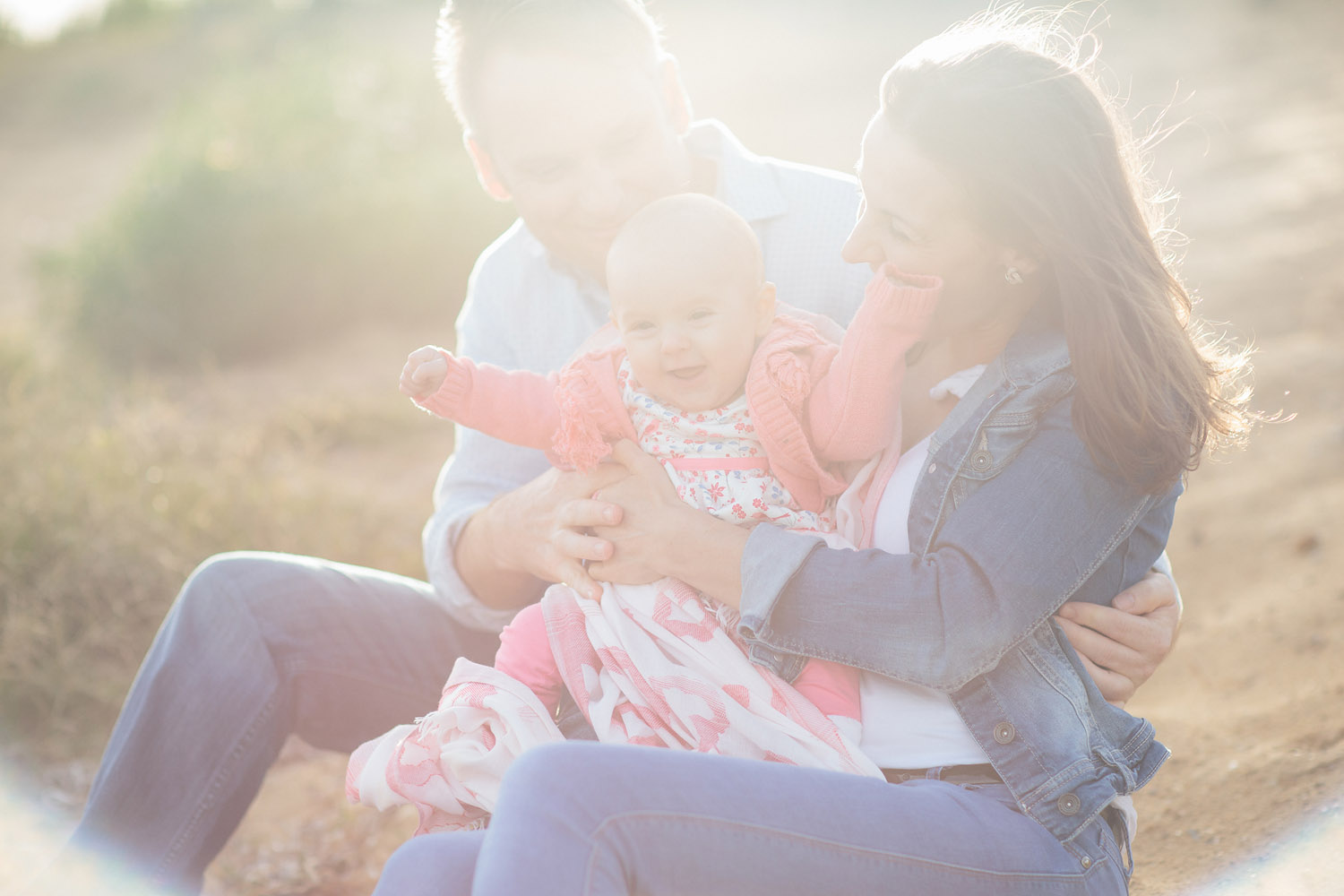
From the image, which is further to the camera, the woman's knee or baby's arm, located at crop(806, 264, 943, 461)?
baby's arm, located at crop(806, 264, 943, 461)

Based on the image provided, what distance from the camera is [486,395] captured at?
6.46 ft

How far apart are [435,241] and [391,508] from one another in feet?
9.14

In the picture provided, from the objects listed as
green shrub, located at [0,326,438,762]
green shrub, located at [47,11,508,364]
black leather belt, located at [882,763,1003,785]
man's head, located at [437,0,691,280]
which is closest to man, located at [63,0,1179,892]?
man's head, located at [437,0,691,280]

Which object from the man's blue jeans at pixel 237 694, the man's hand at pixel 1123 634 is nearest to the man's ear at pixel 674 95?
the man's blue jeans at pixel 237 694

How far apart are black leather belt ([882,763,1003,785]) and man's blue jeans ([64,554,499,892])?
1.04 metres

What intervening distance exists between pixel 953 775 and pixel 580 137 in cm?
128

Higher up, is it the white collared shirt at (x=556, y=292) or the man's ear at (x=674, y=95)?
the man's ear at (x=674, y=95)

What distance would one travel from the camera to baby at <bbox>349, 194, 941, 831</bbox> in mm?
1702

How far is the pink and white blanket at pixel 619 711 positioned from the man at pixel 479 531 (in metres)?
0.16

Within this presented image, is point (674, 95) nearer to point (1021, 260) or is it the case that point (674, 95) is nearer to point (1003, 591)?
point (1021, 260)

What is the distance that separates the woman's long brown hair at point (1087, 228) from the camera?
1618 millimetres

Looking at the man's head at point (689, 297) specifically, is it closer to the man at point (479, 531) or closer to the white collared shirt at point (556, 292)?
the man at point (479, 531)

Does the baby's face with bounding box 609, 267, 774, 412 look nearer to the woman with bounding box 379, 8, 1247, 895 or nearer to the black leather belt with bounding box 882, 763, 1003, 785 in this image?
the woman with bounding box 379, 8, 1247, 895

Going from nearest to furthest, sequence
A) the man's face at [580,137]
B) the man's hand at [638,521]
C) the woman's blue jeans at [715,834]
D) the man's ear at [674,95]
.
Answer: the woman's blue jeans at [715,834] → the man's hand at [638,521] → the man's face at [580,137] → the man's ear at [674,95]
